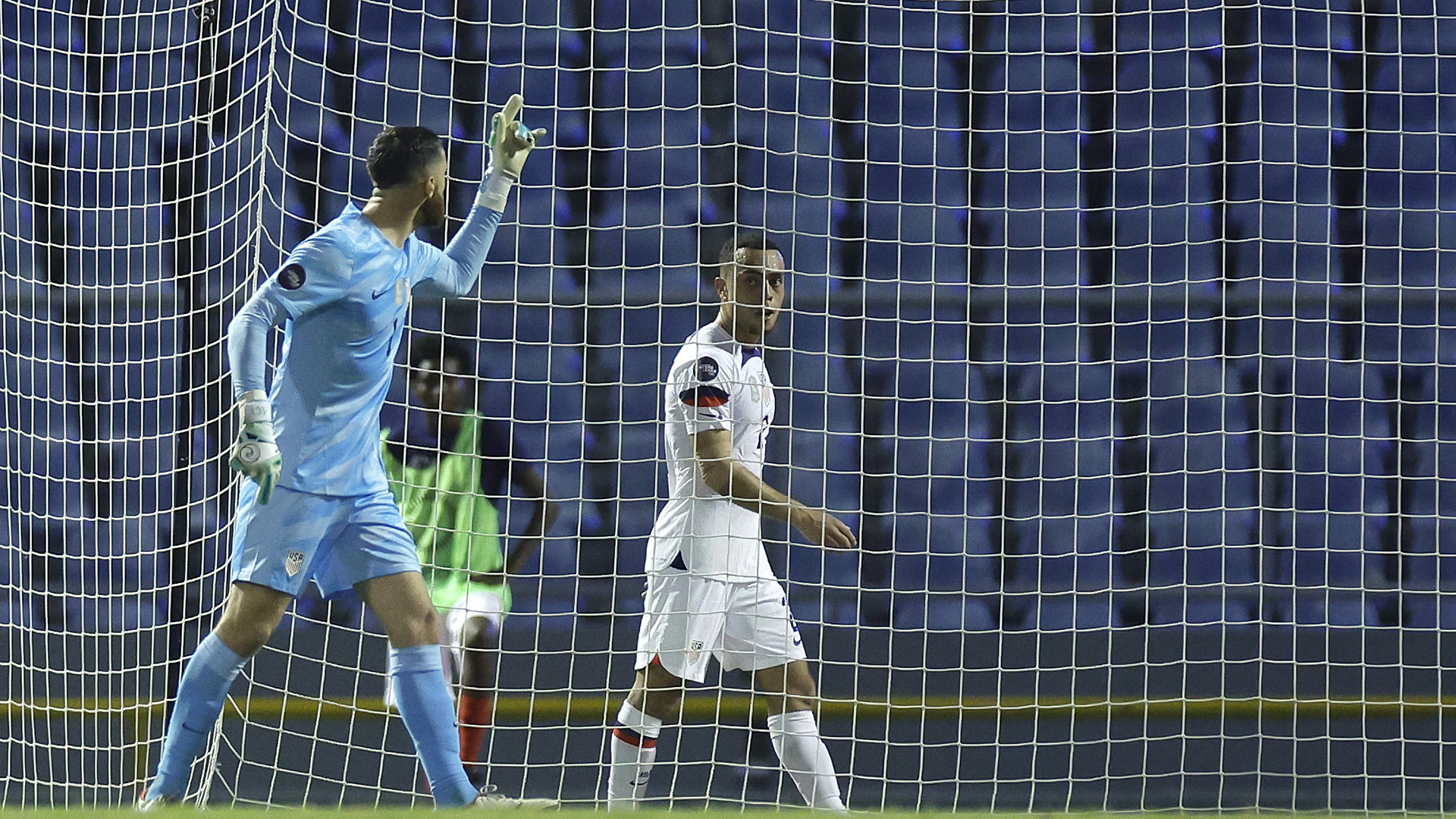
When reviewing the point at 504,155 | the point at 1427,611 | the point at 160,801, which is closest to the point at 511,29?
the point at 504,155

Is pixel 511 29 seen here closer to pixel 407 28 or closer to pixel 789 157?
pixel 407 28

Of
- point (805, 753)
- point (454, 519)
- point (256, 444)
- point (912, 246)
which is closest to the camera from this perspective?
point (256, 444)

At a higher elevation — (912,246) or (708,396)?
(912,246)

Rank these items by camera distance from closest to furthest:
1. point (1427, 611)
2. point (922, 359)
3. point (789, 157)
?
point (922, 359), point (1427, 611), point (789, 157)

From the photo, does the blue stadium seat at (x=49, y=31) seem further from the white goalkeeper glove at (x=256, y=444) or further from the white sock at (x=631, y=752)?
the white goalkeeper glove at (x=256, y=444)

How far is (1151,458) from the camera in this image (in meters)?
8.30

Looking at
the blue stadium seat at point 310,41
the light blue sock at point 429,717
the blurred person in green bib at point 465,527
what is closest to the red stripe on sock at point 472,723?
the blurred person in green bib at point 465,527

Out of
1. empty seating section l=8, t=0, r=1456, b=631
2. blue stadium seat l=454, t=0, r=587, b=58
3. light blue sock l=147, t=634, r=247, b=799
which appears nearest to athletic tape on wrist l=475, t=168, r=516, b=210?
light blue sock l=147, t=634, r=247, b=799

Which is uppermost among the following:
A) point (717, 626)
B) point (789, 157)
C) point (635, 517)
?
point (789, 157)

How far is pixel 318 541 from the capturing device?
384 centimetres

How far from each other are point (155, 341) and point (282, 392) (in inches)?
192

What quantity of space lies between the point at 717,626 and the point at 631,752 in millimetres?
473

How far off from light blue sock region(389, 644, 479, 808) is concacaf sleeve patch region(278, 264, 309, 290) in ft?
2.92

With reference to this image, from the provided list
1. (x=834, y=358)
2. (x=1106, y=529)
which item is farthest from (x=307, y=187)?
(x=1106, y=529)
